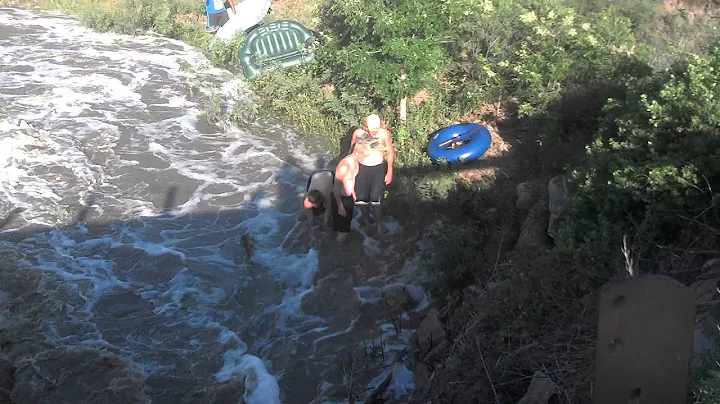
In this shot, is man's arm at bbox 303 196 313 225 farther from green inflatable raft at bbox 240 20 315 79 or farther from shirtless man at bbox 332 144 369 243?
green inflatable raft at bbox 240 20 315 79

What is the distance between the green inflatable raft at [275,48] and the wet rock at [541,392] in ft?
29.4

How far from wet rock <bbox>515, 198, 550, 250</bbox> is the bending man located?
2.39 m

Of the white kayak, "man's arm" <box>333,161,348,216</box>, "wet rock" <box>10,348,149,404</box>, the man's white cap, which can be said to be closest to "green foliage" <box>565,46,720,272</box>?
the man's white cap

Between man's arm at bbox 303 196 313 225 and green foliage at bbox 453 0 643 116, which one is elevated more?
green foliage at bbox 453 0 643 116

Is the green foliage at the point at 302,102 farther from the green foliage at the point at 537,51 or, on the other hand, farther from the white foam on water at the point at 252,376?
the white foam on water at the point at 252,376

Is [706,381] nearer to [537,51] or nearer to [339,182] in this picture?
[339,182]

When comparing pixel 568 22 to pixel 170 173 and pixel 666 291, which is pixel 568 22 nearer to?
pixel 170 173

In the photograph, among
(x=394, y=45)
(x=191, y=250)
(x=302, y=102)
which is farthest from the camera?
(x=302, y=102)

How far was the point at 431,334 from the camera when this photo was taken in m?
5.69

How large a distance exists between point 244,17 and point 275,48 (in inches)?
94.8

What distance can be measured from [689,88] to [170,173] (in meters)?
7.30

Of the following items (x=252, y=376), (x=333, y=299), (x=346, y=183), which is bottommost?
(x=333, y=299)

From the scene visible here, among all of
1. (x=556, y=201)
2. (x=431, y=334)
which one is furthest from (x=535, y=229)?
(x=431, y=334)

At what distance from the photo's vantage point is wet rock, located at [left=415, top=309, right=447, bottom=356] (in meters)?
5.60
